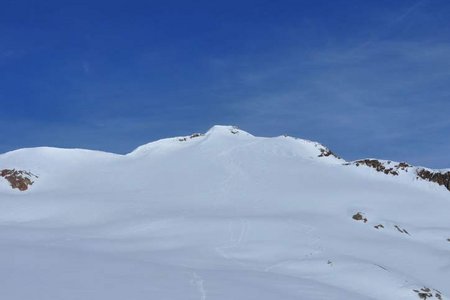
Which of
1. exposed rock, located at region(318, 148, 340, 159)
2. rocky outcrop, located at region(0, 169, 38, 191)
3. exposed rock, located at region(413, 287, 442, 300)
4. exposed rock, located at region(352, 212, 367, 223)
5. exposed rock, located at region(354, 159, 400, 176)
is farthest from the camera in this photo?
exposed rock, located at region(318, 148, 340, 159)

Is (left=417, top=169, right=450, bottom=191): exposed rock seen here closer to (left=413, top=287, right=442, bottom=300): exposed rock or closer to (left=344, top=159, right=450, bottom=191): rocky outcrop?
(left=344, top=159, right=450, bottom=191): rocky outcrop

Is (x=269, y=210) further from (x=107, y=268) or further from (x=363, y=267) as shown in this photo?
(x=107, y=268)

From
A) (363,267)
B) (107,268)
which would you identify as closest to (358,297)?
(363,267)

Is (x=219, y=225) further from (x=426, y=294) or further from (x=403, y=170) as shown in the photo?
(x=403, y=170)

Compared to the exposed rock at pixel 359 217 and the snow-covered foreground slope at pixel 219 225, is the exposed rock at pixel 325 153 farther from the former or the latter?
the exposed rock at pixel 359 217

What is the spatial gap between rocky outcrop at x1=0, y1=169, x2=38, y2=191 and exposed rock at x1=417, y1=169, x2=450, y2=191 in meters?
35.4

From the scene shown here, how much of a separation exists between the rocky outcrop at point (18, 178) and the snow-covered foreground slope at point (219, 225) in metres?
0.59

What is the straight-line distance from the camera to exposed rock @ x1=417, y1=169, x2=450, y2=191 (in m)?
49.9

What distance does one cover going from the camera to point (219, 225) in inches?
1206

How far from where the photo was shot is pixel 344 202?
40.1 m

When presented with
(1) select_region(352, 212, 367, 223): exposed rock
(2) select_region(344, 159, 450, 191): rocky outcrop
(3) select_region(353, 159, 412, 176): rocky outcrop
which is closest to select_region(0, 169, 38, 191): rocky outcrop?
(1) select_region(352, 212, 367, 223): exposed rock

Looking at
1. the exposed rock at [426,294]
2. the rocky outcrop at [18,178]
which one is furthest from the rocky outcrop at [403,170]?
the exposed rock at [426,294]

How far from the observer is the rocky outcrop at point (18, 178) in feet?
142

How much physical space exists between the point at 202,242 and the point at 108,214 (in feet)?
31.9
